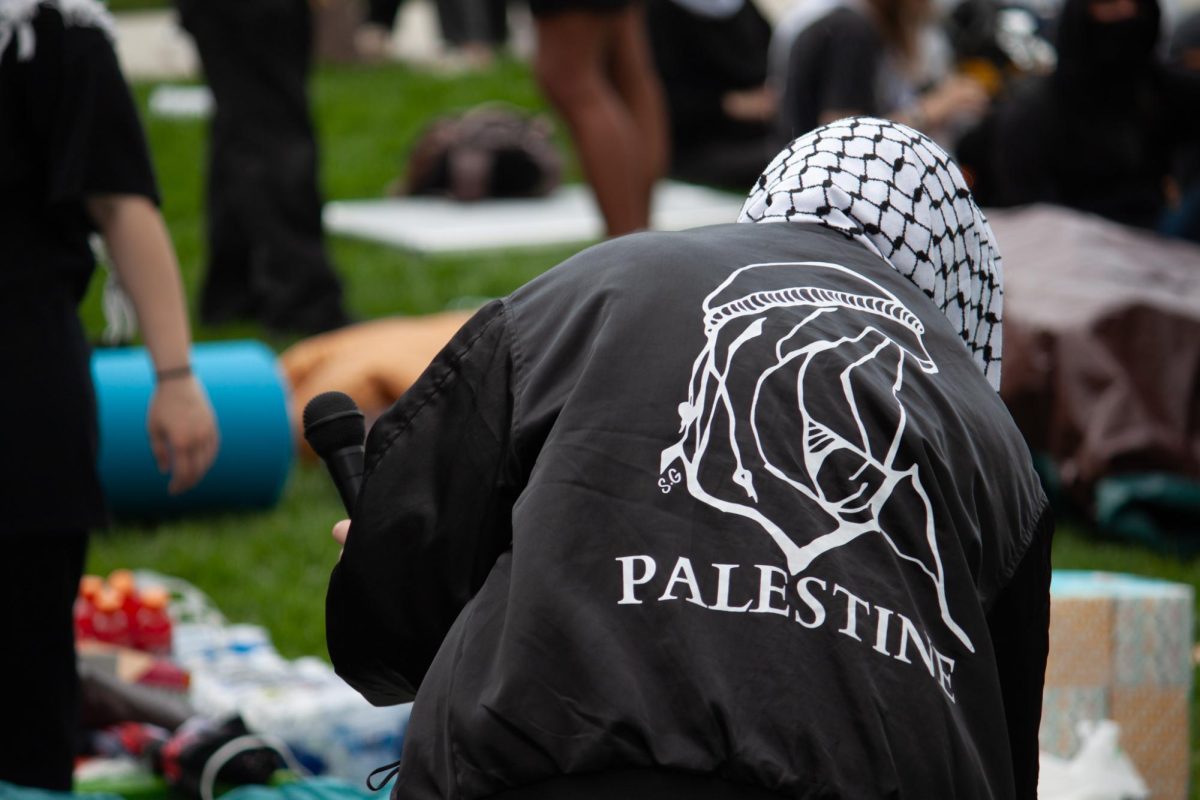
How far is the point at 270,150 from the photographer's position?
5.96 metres

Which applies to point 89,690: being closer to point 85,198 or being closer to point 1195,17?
point 85,198

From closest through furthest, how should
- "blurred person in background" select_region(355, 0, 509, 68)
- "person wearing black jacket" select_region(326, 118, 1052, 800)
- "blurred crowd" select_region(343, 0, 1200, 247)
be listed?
"person wearing black jacket" select_region(326, 118, 1052, 800) → "blurred crowd" select_region(343, 0, 1200, 247) → "blurred person in background" select_region(355, 0, 509, 68)

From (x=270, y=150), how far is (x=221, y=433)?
160cm

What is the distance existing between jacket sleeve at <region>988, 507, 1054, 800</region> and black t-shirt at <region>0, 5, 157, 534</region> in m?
1.25

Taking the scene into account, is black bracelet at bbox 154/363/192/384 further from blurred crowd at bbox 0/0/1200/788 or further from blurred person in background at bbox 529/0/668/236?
blurred person in background at bbox 529/0/668/236

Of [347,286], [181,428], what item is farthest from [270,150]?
[181,428]

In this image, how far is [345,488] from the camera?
70.9 inches

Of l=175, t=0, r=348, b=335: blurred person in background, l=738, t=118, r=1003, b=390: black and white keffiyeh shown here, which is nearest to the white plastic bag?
l=738, t=118, r=1003, b=390: black and white keffiyeh

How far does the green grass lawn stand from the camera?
433 centimetres

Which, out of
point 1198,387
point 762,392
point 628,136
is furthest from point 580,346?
point 628,136

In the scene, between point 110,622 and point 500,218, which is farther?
point 500,218

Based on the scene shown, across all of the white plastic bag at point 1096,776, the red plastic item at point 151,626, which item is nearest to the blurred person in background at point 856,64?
the red plastic item at point 151,626

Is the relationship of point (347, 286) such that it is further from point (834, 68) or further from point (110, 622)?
point (110, 622)

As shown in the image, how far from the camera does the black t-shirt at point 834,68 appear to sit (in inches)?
242
